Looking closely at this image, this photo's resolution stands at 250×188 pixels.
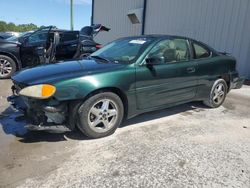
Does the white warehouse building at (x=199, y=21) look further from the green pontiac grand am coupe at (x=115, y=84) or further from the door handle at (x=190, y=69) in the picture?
the door handle at (x=190, y=69)

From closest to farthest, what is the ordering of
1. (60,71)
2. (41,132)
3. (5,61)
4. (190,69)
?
(60,71)
(41,132)
(190,69)
(5,61)

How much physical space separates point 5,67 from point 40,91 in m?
4.96

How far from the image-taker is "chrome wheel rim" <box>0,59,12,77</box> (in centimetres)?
789

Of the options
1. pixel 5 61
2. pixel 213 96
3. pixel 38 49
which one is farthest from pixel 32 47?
pixel 213 96

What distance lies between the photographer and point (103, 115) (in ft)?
13.0

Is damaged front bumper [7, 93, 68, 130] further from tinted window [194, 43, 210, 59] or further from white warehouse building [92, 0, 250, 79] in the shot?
white warehouse building [92, 0, 250, 79]

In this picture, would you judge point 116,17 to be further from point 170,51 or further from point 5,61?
point 170,51

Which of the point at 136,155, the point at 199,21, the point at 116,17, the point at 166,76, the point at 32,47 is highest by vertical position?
the point at 116,17

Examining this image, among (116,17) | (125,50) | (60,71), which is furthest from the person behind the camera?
(116,17)

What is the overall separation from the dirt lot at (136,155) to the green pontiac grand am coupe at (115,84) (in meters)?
0.30

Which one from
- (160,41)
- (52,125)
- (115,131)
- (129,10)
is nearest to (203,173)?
(115,131)

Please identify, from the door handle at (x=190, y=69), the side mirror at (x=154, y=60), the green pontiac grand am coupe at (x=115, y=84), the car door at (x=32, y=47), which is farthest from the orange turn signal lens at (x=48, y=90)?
the car door at (x=32, y=47)

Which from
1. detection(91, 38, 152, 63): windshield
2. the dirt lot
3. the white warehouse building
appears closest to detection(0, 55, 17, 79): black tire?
the dirt lot

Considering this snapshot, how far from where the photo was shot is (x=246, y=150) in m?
3.85
